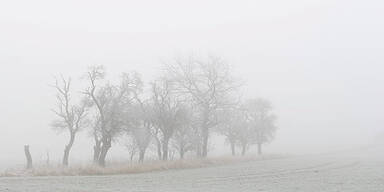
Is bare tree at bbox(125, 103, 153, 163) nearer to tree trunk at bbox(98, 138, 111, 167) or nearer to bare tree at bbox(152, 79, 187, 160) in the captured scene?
bare tree at bbox(152, 79, 187, 160)

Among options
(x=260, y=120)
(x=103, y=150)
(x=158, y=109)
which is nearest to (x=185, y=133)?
(x=158, y=109)

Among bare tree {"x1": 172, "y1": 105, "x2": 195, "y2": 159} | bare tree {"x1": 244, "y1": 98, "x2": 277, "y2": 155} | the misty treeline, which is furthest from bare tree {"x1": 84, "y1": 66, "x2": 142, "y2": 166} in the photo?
bare tree {"x1": 244, "y1": 98, "x2": 277, "y2": 155}

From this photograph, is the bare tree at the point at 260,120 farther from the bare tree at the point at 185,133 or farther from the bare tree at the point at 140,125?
the bare tree at the point at 140,125

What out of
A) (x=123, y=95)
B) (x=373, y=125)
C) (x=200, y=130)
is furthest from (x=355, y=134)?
(x=123, y=95)

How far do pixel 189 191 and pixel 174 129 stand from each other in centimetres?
2703

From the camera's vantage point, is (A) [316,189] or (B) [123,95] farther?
(B) [123,95]

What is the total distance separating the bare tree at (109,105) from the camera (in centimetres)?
4197

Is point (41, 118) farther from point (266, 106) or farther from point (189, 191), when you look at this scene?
point (189, 191)

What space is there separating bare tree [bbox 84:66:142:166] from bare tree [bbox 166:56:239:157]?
8551 mm

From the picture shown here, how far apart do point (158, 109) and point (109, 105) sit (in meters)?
5.83

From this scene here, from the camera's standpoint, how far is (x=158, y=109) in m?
47.2

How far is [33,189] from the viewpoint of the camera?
20594 mm

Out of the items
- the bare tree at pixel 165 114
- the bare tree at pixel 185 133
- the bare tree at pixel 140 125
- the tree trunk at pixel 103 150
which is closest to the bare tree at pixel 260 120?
the bare tree at pixel 185 133

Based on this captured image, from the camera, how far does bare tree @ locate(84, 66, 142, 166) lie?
42.0m
